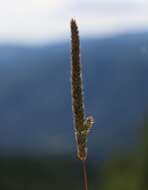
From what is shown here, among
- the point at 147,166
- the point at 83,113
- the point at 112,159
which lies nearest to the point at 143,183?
the point at 147,166

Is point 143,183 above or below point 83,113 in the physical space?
below

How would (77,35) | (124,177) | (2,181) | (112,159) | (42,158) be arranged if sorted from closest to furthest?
1. (77,35)
2. (124,177)
3. (112,159)
4. (2,181)
5. (42,158)

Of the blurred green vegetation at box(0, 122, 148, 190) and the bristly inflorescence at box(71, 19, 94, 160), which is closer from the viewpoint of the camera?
the bristly inflorescence at box(71, 19, 94, 160)

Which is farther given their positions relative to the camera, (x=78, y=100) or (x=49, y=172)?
(x=49, y=172)

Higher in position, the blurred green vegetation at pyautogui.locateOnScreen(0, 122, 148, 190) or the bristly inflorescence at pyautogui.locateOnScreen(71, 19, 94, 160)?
the bristly inflorescence at pyautogui.locateOnScreen(71, 19, 94, 160)

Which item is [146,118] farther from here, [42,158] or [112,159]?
[42,158]

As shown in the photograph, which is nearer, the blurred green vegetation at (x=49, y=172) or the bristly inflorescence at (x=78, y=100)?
the bristly inflorescence at (x=78, y=100)

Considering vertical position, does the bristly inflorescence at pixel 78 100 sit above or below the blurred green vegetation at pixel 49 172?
above

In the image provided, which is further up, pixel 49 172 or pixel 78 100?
pixel 78 100
